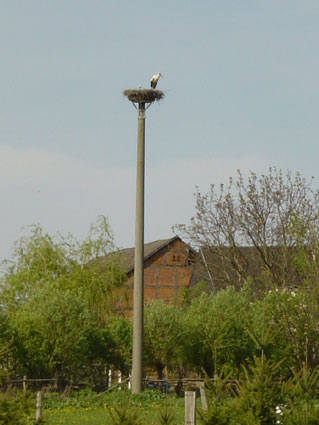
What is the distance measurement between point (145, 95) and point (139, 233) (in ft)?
14.3

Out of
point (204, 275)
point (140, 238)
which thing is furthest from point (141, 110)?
point (204, 275)

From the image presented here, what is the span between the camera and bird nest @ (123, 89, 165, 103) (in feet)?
83.9

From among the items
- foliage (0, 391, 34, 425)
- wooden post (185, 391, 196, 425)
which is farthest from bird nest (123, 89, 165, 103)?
foliage (0, 391, 34, 425)

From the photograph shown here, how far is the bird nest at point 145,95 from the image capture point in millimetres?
25562

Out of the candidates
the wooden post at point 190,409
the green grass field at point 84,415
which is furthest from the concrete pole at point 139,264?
the wooden post at point 190,409

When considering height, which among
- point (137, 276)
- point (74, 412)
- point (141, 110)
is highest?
point (141, 110)

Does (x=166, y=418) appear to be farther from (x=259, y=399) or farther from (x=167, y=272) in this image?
(x=167, y=272)

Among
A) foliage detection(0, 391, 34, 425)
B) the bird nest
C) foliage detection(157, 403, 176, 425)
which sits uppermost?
the bird nest

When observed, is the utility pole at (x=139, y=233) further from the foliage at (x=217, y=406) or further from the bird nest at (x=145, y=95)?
the foliage at (x=217, y=406)

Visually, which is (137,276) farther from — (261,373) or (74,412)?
(261,373)

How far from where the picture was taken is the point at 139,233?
1015 inches

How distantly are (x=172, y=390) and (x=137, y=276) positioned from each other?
25.0 feet

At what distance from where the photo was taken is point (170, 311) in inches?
1260

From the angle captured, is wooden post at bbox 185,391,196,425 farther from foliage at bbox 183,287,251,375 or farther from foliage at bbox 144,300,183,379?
foliage at bbox 144,300,183,379
